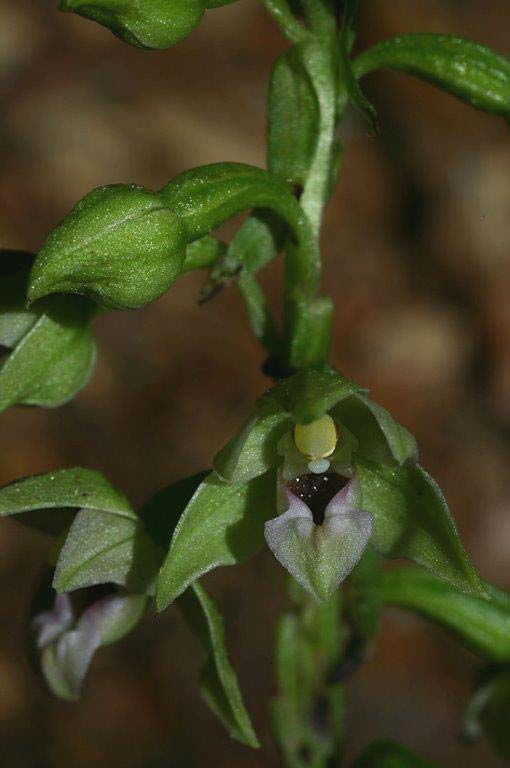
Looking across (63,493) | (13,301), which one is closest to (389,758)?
(63,493)

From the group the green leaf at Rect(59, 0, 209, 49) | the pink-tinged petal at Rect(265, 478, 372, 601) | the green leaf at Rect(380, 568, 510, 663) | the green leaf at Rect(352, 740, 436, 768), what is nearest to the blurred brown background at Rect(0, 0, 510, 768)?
the green leaf at Rect(352, 740, 436, 768)

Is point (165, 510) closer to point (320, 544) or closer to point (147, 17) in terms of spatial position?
point (320, 544)

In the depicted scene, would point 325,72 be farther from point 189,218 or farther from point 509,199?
point 509,199

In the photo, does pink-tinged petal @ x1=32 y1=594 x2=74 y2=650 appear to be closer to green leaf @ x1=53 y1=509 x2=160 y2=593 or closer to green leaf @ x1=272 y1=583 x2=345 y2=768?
green leaf @ x1=53 y1=509 x2=160 y2=593

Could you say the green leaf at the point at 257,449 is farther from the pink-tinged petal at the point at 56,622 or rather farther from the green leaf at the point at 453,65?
the green leaf at the point at 453,65

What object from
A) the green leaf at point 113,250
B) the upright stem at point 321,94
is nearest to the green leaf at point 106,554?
the green leaf at point 113,250
